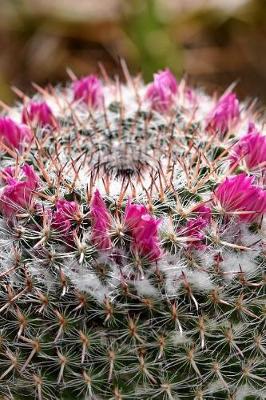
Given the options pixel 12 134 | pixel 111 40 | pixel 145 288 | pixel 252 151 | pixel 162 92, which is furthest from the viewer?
pixel 111 40

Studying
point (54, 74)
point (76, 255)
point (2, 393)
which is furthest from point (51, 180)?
point (54, 74)

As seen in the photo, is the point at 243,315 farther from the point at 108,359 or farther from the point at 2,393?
the point at 2,393

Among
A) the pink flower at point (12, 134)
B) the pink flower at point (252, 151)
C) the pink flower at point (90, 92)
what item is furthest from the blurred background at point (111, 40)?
the pink flower at point (252, 151)

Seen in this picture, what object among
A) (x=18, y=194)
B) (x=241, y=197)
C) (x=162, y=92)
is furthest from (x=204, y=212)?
(x=162, y=92)

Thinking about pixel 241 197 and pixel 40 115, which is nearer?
pixel 241 197

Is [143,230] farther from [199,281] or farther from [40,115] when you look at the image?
[40,115]

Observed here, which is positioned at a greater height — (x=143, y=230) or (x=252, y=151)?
(x=143, y=230)

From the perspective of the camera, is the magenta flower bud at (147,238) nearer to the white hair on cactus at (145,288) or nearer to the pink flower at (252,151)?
the white hair on cactus at (145,288)

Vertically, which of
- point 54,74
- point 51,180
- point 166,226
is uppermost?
point 51,180
